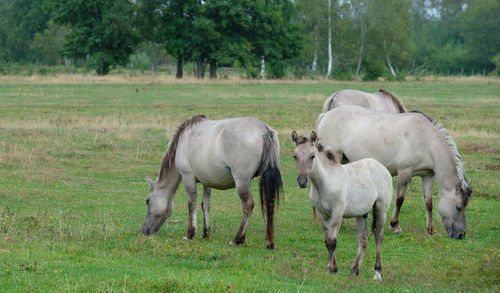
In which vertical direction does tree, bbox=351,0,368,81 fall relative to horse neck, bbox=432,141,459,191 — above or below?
above

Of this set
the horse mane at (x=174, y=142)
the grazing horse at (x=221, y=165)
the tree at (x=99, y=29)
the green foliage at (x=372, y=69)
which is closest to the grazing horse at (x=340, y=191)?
the grazing horse at (x=221, y=165)

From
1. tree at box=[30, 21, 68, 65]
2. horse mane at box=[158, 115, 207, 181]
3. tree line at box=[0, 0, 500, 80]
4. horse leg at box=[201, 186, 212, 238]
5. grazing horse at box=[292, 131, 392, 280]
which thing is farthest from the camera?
tree at box=[30, 21, 68, 65]

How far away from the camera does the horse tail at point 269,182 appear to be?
9188 millimetres

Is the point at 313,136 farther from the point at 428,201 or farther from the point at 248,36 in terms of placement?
the point at 248,36

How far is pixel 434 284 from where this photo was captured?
7.84 meters

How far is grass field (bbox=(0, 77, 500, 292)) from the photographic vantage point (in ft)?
23.2

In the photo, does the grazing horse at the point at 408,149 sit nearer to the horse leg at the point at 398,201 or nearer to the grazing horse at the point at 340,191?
the horse leg at the point at 398,201

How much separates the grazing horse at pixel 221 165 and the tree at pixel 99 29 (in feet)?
A: 156

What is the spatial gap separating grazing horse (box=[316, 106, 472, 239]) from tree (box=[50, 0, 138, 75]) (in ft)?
154

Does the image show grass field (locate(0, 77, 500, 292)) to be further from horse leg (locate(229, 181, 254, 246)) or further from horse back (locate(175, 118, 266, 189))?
horse back (locate(175, 118, 266, 189))

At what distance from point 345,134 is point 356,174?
12.0 feet

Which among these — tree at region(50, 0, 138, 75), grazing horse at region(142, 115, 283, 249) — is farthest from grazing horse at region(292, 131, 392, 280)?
tree at region(50, 0, 138, 75)

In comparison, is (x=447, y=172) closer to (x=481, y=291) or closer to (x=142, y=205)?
(x=481, y=291)

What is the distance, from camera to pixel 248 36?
195 feet
